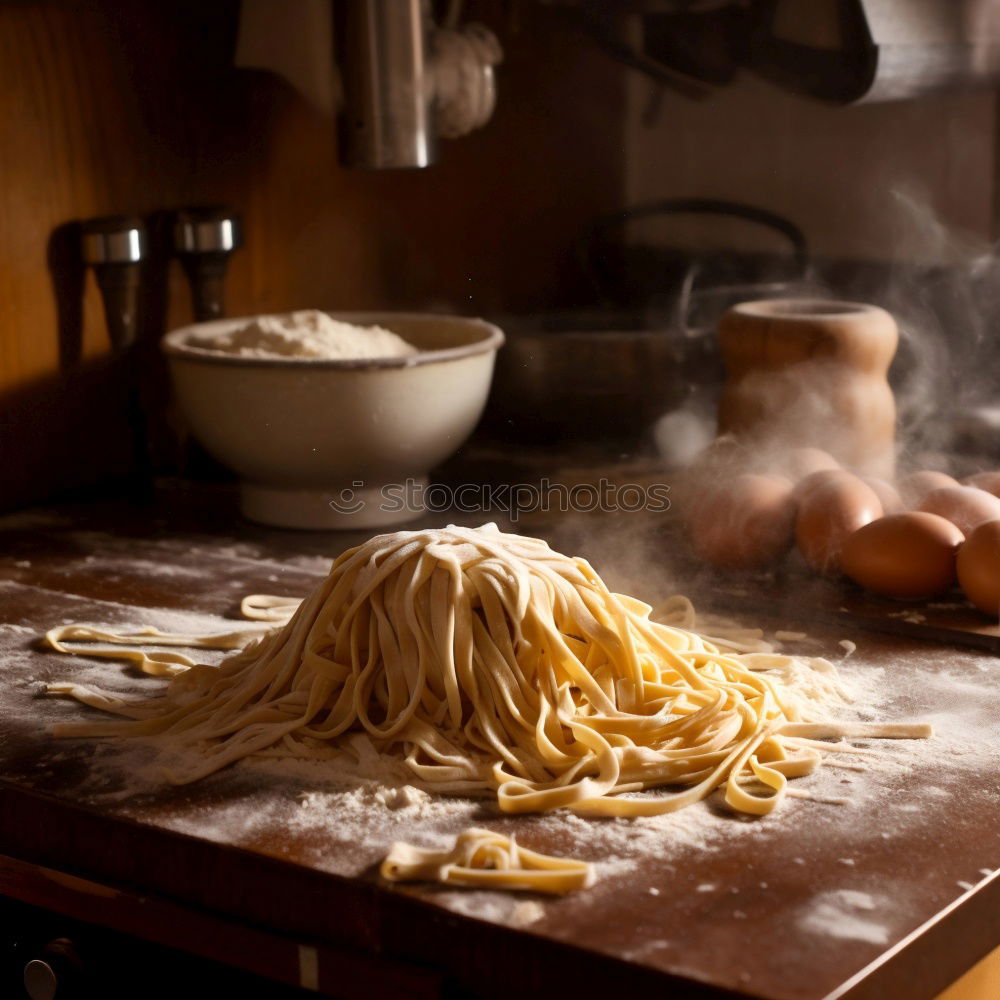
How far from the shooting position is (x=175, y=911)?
3.13 feet

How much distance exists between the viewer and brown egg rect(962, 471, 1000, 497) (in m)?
1.59

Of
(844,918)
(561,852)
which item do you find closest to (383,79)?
(561,852)

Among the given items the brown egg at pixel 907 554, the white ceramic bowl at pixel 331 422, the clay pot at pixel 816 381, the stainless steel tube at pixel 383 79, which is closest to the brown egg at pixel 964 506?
the brown egg at pixel 907 554

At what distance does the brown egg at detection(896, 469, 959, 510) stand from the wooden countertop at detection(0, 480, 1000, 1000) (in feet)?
1.25

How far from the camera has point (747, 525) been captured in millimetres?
1508

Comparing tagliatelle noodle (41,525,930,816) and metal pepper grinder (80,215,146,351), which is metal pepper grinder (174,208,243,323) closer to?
metal pepper grinder (80,215,146,351)

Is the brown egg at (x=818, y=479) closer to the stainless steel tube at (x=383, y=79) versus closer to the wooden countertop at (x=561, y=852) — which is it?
the wooden countertop at (x=561, y=852)

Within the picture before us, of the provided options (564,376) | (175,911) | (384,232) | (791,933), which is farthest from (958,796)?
(384,232)

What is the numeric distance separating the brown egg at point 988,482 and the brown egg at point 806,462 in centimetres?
15

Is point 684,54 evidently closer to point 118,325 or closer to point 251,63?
point 251,63

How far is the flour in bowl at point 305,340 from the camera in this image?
1.74 metres

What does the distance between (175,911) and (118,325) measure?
3.75 feet

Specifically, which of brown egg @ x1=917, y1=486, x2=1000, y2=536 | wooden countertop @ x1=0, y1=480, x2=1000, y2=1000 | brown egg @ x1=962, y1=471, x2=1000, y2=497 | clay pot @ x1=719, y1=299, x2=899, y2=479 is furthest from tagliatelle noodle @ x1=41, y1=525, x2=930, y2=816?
clay pot @ x1=719, y1=299, x2=899, y2=479

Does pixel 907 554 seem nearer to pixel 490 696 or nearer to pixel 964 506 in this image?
pixel 964 506
